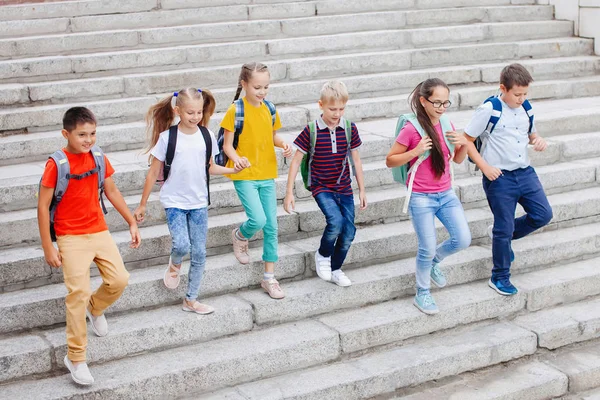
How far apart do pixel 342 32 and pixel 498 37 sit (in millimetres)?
1836

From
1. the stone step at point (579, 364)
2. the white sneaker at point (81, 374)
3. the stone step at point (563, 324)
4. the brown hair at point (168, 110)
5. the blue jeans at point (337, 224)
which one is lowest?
the stone step at point (579, 364)

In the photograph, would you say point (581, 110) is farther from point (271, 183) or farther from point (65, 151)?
Answer: point (65, 151)

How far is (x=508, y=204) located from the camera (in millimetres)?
6066

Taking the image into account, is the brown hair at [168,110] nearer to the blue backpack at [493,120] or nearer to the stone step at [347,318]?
the stone step at [347,318]

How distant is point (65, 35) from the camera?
332 inches

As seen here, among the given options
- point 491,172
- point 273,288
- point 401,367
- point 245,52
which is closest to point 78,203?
point 273,288

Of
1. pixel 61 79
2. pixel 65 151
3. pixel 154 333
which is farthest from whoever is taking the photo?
pixel 61 79

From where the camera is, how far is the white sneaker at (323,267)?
5.96 m

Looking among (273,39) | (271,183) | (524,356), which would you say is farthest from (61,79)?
(524,356)

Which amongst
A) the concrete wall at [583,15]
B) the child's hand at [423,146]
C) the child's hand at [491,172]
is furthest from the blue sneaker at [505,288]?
the concrete wall at [583,15]

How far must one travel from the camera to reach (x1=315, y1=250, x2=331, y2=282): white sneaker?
5965 mm

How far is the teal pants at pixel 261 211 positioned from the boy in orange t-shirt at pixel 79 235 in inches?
39.4

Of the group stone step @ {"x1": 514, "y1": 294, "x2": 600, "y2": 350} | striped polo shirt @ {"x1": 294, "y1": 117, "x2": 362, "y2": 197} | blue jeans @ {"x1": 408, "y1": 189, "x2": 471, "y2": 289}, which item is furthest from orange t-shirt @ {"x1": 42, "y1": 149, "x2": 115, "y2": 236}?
stone step @ {"x1": 514, "y1": 294, "x2": 600, "y2": 350}

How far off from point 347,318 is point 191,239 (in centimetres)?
119
